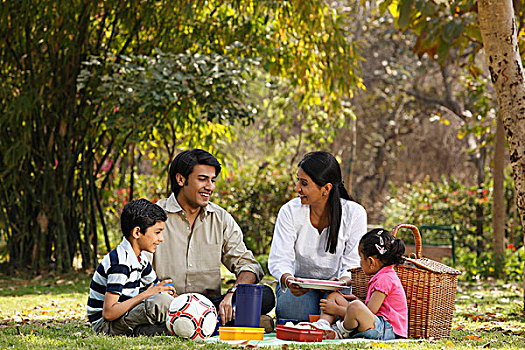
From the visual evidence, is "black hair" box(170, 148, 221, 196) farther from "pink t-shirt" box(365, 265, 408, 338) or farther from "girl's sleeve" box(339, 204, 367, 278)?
"pink t-shirt" box(365, 265, 408, 338)

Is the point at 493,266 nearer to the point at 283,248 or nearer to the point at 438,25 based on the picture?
the point at 438,25

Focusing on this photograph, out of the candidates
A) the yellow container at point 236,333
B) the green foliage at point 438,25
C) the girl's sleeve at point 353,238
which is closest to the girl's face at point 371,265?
the girl's sleeve at point 353,238

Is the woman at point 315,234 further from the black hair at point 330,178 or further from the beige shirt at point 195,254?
the beige shirt at point 195,254

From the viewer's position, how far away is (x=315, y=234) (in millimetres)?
4238

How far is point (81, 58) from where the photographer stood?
299 inches

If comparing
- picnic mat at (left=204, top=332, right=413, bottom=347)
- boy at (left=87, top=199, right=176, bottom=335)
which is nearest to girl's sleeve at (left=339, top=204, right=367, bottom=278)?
picnic mat at (left=204, top=332, right=413, bottom=347)

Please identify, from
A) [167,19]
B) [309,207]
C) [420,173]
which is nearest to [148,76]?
[167,19]

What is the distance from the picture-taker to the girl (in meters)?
3.62

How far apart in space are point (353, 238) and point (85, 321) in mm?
2049

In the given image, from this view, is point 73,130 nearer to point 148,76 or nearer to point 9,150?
point 9,150

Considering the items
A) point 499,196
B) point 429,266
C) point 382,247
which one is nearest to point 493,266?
point 499,196

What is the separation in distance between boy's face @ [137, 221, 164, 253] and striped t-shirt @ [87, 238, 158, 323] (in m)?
0.07

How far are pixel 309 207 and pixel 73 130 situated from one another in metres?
4.19

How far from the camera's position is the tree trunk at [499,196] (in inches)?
280
